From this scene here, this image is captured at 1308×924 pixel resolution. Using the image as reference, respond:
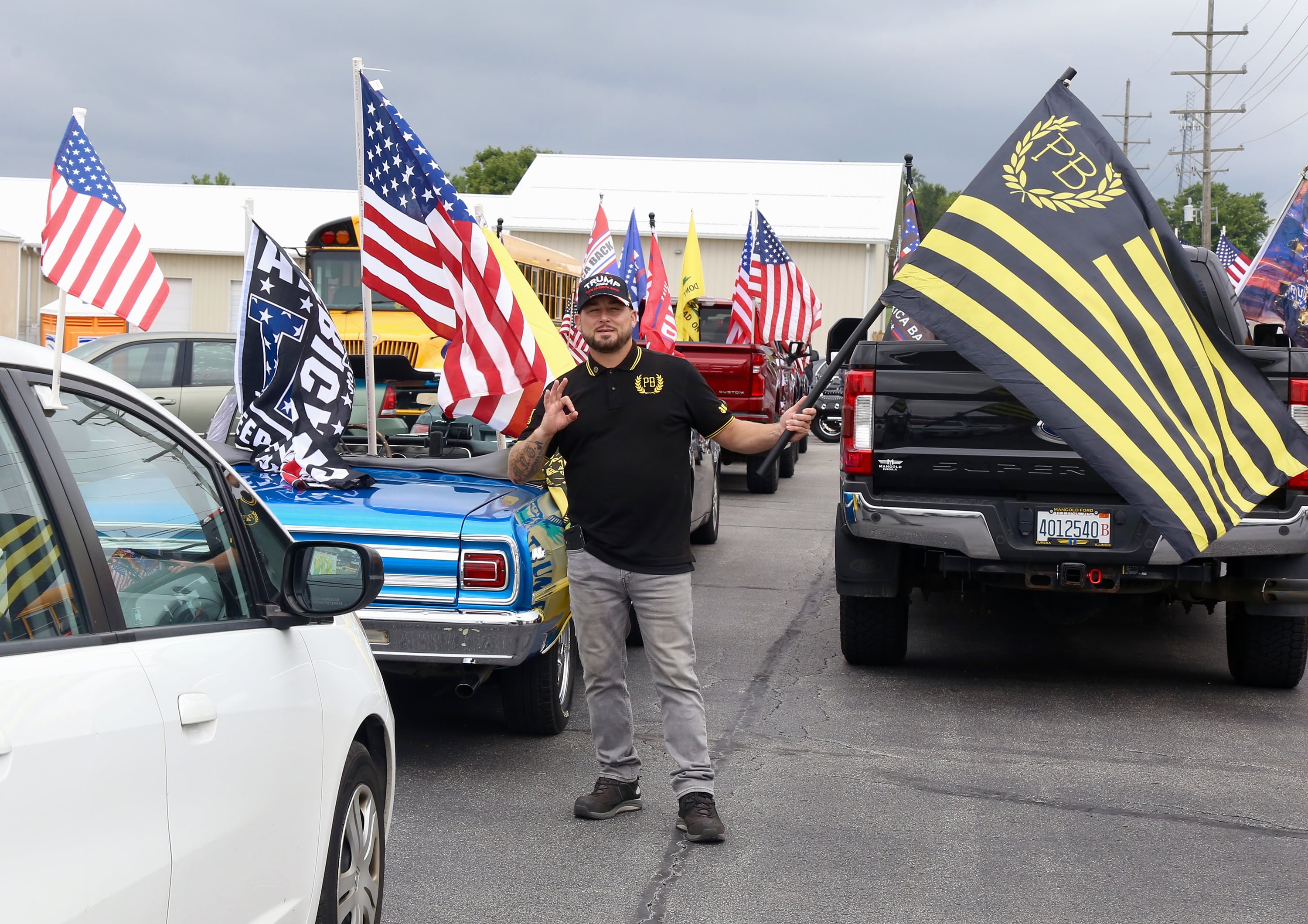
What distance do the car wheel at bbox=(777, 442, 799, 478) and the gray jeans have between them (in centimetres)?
1320

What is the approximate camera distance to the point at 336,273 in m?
17.7

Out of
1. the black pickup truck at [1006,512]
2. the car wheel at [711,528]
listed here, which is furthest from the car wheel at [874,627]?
the car wheel at [711,528]

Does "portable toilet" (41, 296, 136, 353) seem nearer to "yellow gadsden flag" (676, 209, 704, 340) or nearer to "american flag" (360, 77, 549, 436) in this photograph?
"yellow gadsden flag" (676, 209, 704, 340)

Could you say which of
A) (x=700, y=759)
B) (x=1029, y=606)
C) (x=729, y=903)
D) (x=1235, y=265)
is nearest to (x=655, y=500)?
(x=700, y=759)

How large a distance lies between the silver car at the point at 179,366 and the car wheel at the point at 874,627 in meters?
8.89

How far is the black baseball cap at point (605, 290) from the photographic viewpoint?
4918mm

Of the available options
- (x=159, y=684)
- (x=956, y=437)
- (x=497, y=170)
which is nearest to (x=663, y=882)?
(x=159, y=684)

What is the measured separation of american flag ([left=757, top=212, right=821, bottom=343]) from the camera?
2048 centimetres

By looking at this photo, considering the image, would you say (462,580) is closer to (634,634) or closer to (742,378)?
(634,634)

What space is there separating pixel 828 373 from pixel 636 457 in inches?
32.6

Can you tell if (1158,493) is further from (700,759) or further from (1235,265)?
(1235,265)

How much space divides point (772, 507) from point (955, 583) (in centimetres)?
885

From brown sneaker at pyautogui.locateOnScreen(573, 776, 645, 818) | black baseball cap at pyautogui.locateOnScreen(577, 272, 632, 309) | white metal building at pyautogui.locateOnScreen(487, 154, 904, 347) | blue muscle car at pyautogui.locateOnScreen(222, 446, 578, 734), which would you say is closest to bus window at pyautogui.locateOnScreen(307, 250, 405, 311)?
blue muscle car at pyautogui.locateOnScreen(222, 446, 578, 734)

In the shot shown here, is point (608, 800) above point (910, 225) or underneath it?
underneath
